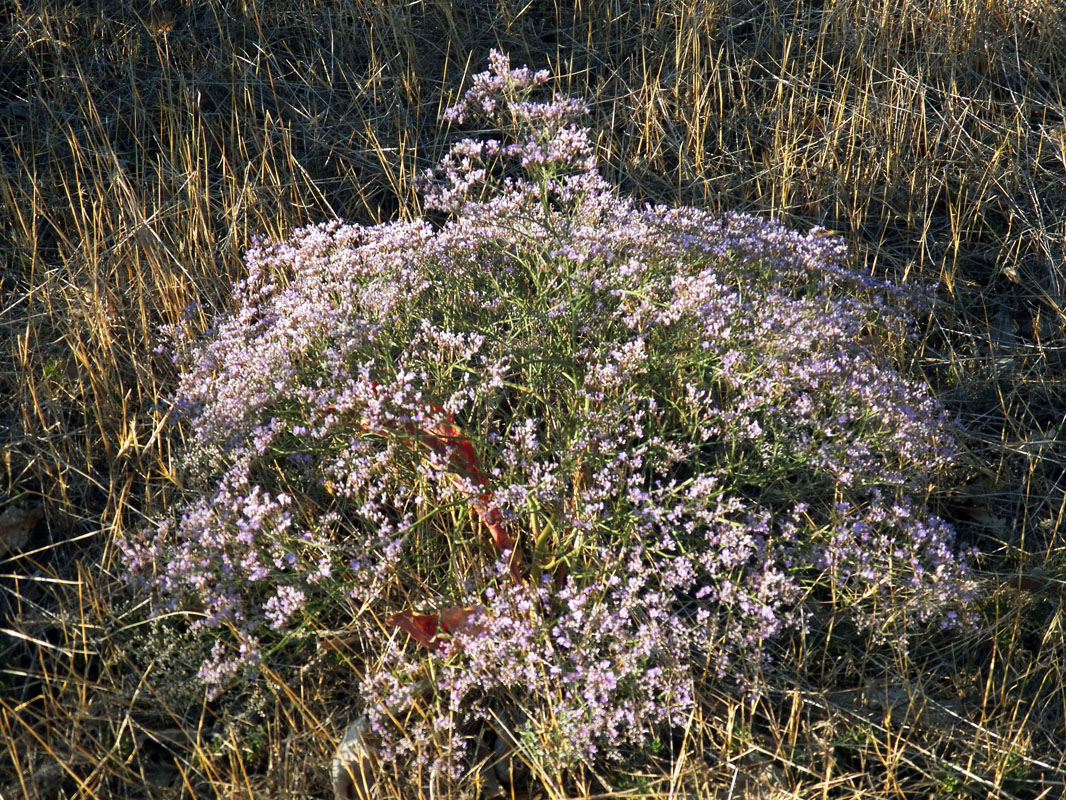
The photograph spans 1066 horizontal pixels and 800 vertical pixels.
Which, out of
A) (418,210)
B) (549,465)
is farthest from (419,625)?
(418,210)

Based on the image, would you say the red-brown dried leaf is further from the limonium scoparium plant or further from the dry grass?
the dry grass

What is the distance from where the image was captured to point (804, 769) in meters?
2.30

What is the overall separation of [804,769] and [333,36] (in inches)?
169

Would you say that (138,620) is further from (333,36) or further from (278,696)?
(333,36)

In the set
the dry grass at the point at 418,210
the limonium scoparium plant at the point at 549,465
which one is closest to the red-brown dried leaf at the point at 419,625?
the limonium scoparium plant at the point at 549,465

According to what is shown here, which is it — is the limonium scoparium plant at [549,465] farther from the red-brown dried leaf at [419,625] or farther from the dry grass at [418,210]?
the dry grass at [418,210]

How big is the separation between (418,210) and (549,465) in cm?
206

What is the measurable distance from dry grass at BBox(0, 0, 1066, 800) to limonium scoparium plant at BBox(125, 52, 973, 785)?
0.68 ft

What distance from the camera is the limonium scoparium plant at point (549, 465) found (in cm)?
238

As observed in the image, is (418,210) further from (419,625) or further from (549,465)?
(419,625)

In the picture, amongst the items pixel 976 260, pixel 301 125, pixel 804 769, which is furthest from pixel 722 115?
pixel 804 769

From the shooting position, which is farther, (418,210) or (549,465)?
(418,210)

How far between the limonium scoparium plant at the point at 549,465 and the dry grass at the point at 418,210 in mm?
208

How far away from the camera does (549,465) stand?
8.11 feet
